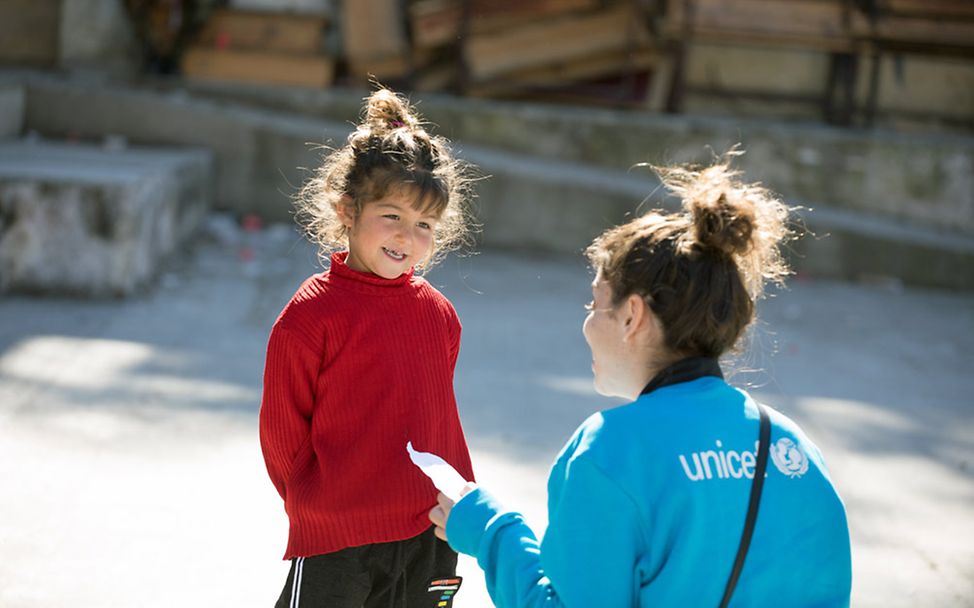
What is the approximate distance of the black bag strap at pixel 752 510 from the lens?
1.46m

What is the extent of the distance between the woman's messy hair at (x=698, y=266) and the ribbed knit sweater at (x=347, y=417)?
614 millimetres

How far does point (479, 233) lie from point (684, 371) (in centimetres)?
588

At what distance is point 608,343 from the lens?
1.66 m

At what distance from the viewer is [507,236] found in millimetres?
8031

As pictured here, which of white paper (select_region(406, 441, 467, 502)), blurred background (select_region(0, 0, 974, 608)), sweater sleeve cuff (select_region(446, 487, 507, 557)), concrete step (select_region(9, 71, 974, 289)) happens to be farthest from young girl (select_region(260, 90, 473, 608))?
concrete step (select_region(9, 71, 974, 289))

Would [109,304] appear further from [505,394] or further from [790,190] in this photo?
[790,190]

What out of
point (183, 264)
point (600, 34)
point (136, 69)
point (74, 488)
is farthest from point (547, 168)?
point (74, 488)

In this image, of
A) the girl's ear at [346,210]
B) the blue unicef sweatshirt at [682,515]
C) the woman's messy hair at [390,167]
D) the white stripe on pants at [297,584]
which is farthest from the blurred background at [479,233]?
the blue unicef sweatshirt at [682,515]

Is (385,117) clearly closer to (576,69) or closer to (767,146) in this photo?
(767,146)

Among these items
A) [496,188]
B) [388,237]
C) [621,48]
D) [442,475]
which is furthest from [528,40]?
[442,475]

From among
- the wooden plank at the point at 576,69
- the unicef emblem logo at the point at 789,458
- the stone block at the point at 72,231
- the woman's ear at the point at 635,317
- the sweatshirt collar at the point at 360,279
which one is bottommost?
the stone block at the point at 72,231

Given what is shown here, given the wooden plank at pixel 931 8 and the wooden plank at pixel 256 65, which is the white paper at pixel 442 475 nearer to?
the wooden plank at pixel 256 65

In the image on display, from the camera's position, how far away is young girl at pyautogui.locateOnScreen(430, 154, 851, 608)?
1435 mm

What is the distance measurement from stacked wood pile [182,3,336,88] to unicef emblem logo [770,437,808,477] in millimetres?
7799
